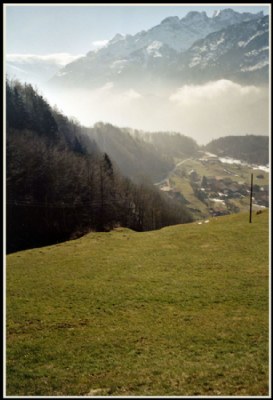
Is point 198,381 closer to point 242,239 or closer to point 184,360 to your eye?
point 184,360

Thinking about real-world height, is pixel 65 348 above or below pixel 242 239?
below

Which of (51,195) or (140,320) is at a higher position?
(51,195)

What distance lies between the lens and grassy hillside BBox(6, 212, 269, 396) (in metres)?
26.3

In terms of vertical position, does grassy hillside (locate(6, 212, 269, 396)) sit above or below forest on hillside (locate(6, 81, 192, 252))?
below

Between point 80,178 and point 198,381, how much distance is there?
5496 inches

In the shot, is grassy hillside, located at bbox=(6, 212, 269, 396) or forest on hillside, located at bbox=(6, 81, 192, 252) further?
forest on hillside, located at bbox=(6, 81, 192, 252)

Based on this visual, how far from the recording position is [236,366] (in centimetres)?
2739

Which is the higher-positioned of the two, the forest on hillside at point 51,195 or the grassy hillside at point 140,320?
the forest on hillside at point 51,195

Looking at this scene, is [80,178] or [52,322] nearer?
[52,322]

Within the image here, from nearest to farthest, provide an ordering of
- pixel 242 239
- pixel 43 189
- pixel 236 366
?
pixel 236 366 < pixel 242 239 < pixel 43 189

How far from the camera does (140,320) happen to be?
131 ft

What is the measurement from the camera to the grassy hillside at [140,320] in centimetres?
2628

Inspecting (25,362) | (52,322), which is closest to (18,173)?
(52,322)

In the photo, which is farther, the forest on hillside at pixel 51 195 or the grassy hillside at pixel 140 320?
the forest on hillside at pixel 51 195
